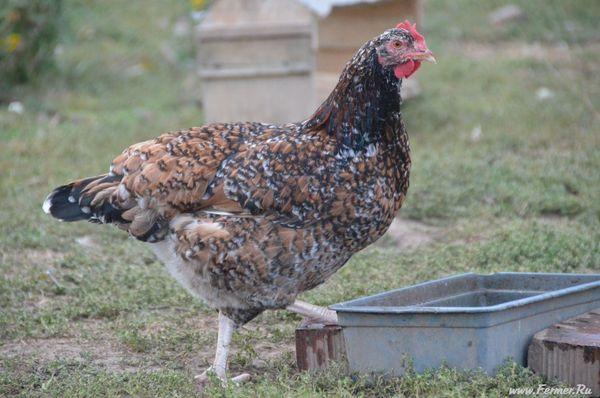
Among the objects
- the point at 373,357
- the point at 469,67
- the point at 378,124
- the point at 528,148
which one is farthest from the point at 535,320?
the point at 469,67

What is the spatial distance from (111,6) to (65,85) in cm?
308

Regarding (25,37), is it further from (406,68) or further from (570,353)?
(570,353)

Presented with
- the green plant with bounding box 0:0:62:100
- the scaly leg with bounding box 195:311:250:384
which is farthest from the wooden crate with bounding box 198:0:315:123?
the scaly leg with bounding box 195:311:250:384

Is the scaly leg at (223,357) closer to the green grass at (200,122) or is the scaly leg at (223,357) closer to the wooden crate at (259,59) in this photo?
the green grass at (200,122)

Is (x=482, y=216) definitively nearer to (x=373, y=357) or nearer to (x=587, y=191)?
(x=587, y=191)

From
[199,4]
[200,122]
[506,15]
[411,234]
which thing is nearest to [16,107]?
[200,122]

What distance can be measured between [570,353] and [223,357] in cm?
148

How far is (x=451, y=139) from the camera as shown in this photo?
855cm

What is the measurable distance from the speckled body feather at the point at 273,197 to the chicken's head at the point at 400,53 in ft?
0.17

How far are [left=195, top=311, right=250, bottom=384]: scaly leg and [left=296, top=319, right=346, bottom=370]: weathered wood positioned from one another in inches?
10.6

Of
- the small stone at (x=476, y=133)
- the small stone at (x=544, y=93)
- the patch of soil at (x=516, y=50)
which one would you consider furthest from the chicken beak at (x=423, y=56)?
the patch of soil at (x=516, y=50)

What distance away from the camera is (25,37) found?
31.8 feet

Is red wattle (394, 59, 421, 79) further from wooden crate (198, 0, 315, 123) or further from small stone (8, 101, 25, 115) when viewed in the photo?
small stone (8, 101, 25, 115)

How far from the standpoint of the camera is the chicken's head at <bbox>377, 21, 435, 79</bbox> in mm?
4070
